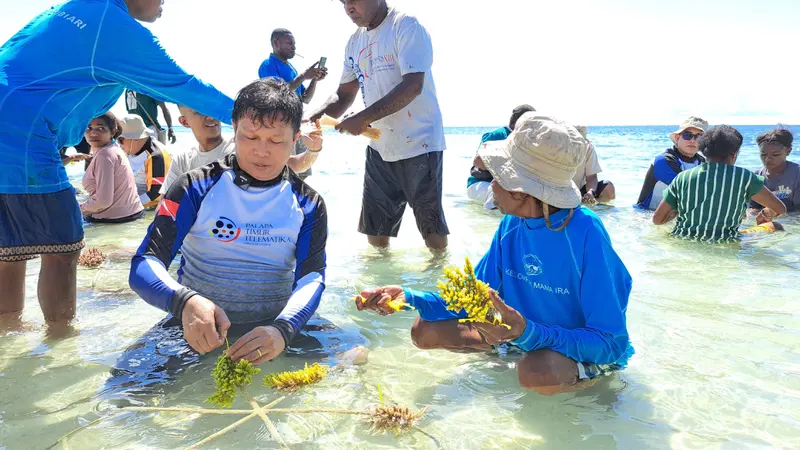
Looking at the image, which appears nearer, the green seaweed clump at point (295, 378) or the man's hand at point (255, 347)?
the man's hand at point (255, 347)

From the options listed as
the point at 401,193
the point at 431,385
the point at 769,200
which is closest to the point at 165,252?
the point at 431,385

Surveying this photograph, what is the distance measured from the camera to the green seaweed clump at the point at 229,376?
2.31 metres

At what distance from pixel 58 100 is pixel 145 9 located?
647 millimetres

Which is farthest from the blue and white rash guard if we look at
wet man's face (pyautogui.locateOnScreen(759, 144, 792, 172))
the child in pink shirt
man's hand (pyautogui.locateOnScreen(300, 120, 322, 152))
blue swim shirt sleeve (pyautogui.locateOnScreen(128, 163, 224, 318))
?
wet man's face (pyautogui.locateOnScreen(759, 144, 792, 172))

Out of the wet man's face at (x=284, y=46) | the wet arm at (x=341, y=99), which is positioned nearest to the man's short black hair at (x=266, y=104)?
the wet arm at (x=341, y=99)

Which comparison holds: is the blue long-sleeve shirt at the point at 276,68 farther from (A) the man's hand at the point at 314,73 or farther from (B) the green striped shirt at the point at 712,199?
(B) the green striped shirt at the point at 712,199

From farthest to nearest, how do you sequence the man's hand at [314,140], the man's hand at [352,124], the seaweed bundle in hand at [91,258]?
the seaweed bundle in hand at [91,258]
the man's hand at [352,124]
the man's hand at [314,140]

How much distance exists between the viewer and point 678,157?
24.3 ft

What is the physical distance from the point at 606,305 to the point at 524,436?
0.61 m

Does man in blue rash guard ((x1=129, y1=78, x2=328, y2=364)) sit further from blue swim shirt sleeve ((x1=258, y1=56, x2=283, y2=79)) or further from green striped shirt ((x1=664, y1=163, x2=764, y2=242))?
blue swim shirt sleeve ((x1=258, y1=56, x2=283, y2=79))

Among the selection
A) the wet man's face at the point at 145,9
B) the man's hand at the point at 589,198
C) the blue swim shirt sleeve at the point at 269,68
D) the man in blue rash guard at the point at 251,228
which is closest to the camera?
the man in blue rash guard at the point at 251,228

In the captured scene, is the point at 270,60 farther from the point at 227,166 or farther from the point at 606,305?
the point at 606,305

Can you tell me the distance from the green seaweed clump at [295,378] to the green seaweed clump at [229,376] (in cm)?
28

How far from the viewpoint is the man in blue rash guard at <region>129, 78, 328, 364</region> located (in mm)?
2707
